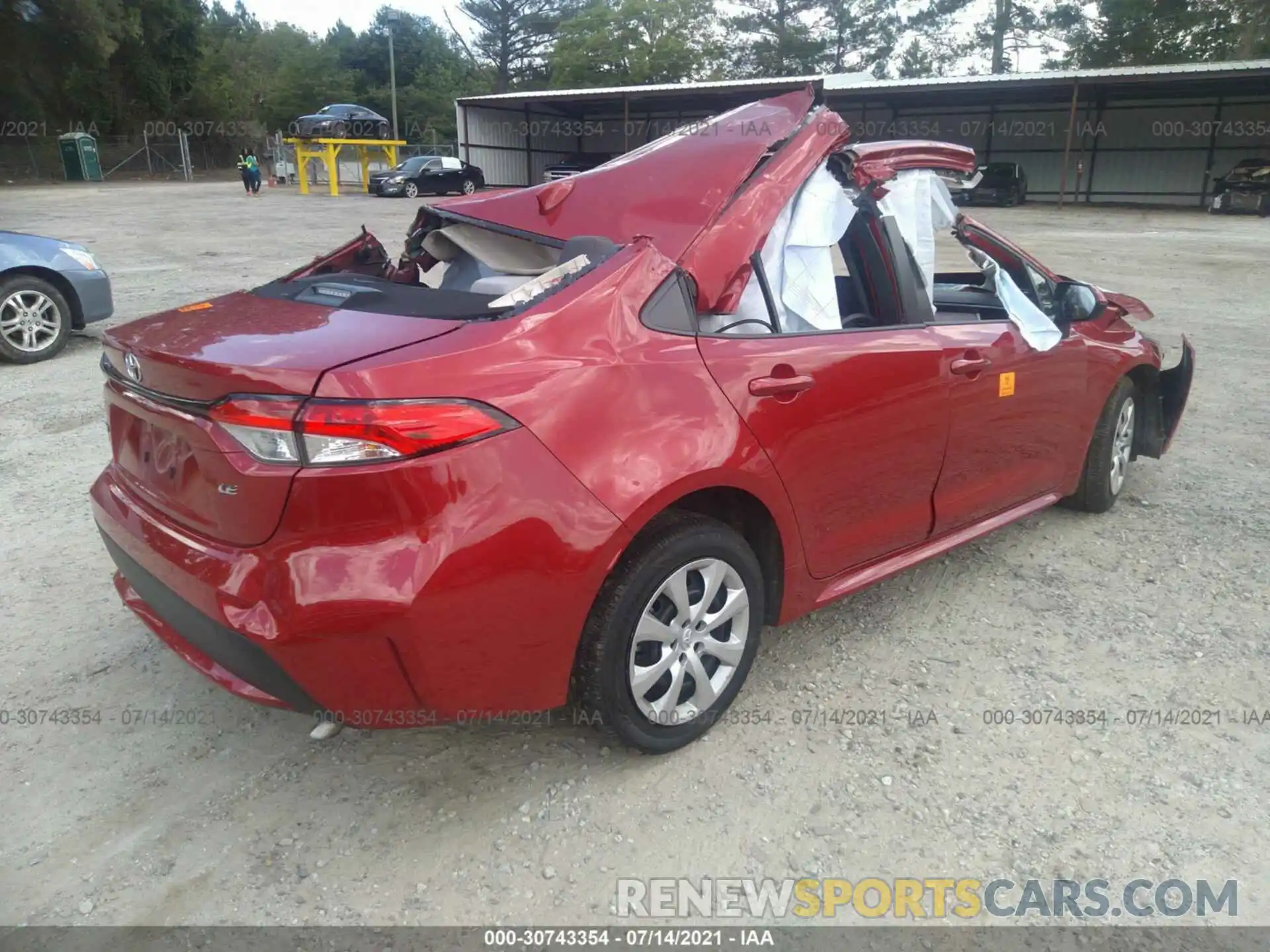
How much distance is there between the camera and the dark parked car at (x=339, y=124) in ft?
115

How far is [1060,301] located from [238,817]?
376 centimetres

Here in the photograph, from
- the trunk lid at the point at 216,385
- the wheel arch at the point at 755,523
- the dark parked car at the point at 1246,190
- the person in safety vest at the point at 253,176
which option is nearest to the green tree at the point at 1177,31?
the dark parked car at the point at 1246,190

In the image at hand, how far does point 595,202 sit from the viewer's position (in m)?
3.24

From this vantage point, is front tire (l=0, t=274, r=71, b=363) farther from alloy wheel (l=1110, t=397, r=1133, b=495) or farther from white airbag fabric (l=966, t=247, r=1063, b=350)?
alloy wheel (l=1110, t=397, r=1133, b=495)

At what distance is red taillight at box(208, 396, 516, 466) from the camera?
2045 mm

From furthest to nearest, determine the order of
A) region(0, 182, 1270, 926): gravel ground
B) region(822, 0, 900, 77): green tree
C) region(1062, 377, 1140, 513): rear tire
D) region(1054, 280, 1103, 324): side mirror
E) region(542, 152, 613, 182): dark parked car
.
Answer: region(822, 0, 900, 77): green tree
region(542, 152, 613, 182): dark parked car
region(1062, 377, 1140, 513): rear tire
region(1054, 280, 1103, 324): side mirror
region(0, 182, 1270, 926): gravel ground

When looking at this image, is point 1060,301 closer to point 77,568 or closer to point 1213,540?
point 1213,540

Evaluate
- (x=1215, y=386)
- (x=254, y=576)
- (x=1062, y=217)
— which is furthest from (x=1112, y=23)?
(x=254, y=576)

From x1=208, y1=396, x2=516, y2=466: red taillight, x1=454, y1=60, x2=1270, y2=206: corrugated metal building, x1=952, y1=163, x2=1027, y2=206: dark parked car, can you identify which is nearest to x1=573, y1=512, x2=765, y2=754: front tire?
x1=208, y1=396, x2=516, y2=466: red taillight

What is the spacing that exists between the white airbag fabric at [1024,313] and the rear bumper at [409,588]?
2.19 metres

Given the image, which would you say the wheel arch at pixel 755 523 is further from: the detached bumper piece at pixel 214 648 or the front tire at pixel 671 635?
the detached bumper piece at pixel 214 648

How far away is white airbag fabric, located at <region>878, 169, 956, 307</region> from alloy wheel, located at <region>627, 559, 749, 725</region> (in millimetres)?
1475

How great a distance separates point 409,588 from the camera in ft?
6.70

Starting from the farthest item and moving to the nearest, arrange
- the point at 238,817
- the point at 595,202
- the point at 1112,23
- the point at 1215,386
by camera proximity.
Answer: the point at 1112,23 < the point at 1215,386 < the point at 595,202 < the point at 238,817
